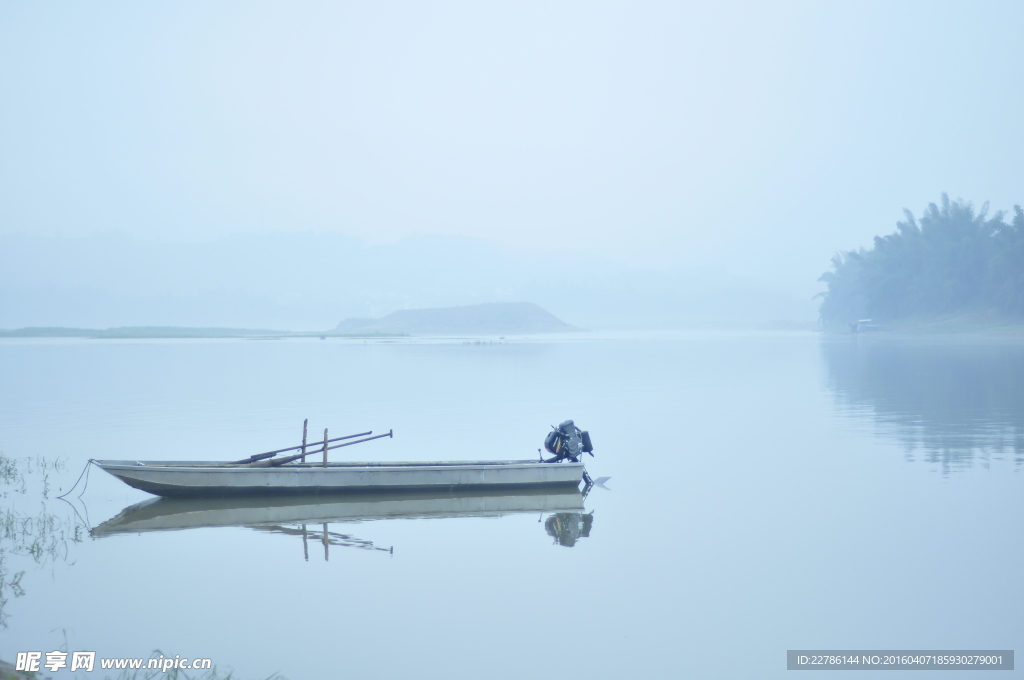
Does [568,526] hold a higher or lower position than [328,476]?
lower

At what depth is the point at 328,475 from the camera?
1744cm

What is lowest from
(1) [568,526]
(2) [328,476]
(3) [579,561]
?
(3) [579,561]

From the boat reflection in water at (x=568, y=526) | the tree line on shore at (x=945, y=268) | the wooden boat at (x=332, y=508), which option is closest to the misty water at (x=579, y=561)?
the boat reflection in water at (x=568, y=526)

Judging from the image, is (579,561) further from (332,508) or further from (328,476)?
(328,476)

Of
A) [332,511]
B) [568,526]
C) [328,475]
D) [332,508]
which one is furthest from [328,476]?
[568,526]

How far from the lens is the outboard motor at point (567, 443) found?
18656 mm

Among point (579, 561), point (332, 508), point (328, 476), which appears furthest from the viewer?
point (328, 476)

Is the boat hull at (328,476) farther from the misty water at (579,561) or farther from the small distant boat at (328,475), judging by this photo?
the misty water at (579,561)

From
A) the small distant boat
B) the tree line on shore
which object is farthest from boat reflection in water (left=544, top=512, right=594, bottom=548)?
the tree line on shore

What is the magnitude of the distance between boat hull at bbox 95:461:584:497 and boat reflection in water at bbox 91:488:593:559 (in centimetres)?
19

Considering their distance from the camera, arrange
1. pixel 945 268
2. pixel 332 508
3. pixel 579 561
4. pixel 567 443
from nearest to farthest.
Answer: pixel 579 561, pixel 332 508, pixel 567 443, pixel 945 268

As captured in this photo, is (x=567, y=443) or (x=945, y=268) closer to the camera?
(x=567, y=443)

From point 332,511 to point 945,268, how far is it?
135m

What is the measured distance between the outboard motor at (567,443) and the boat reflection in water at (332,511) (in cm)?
66
